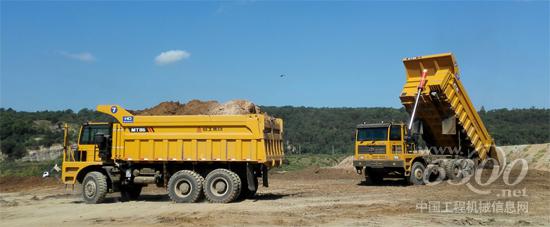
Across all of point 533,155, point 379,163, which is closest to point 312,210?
point 379,163

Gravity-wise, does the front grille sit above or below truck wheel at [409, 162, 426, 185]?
above

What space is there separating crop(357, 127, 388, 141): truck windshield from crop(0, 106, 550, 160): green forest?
18950 mm

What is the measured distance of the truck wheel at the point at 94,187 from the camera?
15.8m

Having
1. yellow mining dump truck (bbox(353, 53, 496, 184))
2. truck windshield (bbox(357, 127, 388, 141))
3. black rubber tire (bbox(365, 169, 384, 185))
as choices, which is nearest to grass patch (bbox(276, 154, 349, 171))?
black rubber tire (bbox(365, 169, 384, 185))

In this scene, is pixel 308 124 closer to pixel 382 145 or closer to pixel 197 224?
pixel 382 145

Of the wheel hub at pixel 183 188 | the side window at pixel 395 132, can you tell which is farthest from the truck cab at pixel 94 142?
the side window at pixel 395 132

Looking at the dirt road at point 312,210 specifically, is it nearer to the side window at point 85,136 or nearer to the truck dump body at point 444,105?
the side window at point 85,136

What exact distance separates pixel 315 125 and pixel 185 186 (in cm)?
8547

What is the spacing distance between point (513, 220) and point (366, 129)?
34.6 ft

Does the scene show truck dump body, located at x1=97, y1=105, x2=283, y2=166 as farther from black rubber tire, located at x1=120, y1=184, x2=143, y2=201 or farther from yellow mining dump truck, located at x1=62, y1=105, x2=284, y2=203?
black rubber tire, located at x1=120, y1=184, x2=143, y2=201

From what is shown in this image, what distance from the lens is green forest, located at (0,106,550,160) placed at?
6112 cm

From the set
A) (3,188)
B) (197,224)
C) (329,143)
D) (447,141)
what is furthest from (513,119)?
(197,224)

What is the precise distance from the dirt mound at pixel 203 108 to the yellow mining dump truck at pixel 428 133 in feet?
17.2

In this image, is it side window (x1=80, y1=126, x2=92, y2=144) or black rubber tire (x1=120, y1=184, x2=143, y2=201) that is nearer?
side window (x1=80, y1=126, x2=92, y2=144)
